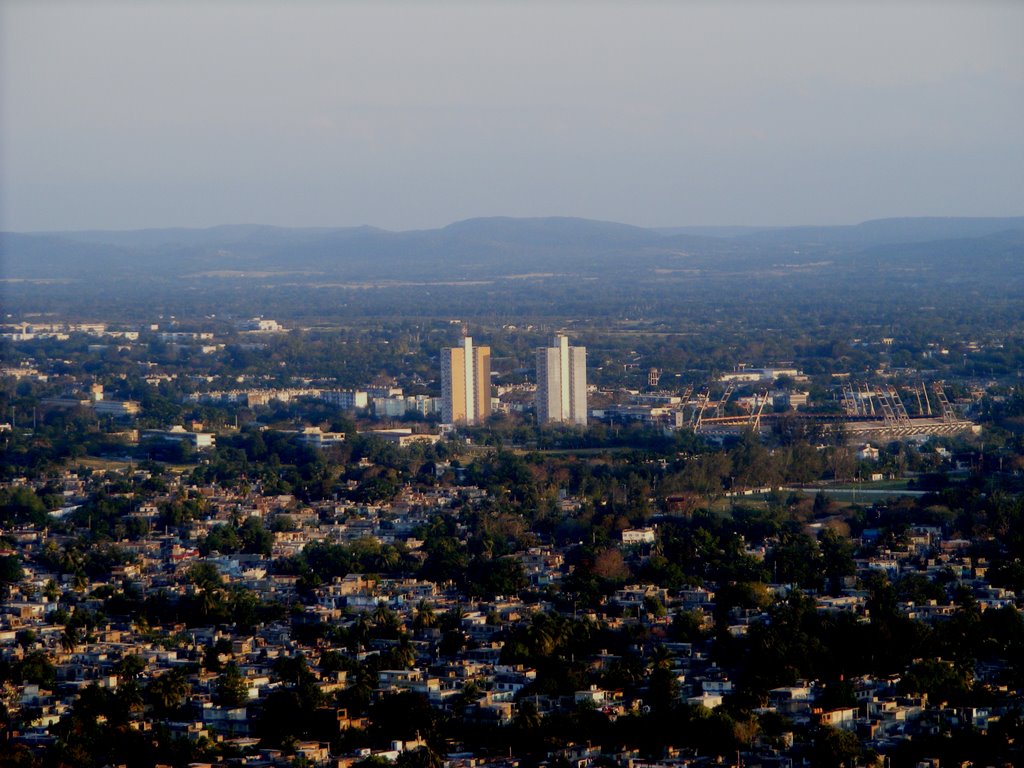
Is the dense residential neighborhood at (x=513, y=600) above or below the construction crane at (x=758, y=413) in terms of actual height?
above

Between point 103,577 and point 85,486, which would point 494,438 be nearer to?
point 85,486

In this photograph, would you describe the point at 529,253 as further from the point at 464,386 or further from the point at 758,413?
the point at 758,413

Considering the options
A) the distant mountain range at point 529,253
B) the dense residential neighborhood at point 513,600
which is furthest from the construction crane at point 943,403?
the distant mountain range at point 529,253

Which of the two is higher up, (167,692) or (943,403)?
(167,692)

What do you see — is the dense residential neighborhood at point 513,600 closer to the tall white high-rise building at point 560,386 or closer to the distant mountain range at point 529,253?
the tall white high-rise building at point 560,386

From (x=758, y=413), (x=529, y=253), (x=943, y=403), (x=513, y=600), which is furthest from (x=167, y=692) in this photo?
(x=529, y=253)

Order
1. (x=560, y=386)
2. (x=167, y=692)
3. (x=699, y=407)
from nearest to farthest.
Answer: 1. (x=167, y=692)
2. (x=560, y=386)
3. (x=699, y=407)
